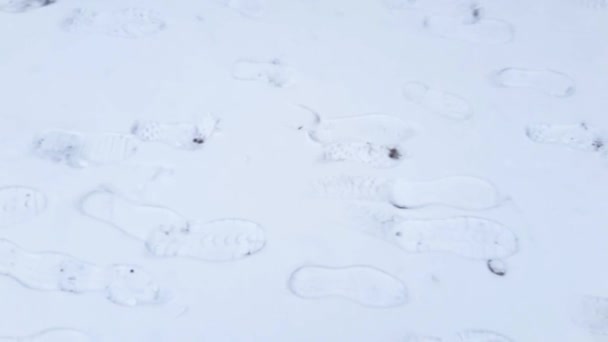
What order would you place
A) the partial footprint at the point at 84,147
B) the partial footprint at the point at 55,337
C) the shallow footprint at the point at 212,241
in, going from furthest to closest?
the partial footprint at the point at 84,147 < the shallow footprint at the point at 212,241 < the partial footprint at the point at 55,337

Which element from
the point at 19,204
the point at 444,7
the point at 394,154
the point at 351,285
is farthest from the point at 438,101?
the point at 19,204

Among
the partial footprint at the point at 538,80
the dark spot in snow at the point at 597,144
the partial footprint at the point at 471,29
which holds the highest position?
the partial footprint at the point at 471,29

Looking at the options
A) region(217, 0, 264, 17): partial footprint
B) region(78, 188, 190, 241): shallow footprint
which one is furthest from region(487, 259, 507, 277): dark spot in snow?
region(217, 0, 264, 17): partial footprint

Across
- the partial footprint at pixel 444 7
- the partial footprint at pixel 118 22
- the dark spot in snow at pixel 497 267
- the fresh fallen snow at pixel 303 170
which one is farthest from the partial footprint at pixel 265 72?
the dark spot in snow at pixel 497 267

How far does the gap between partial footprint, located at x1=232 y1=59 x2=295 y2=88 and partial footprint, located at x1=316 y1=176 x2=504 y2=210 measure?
28 centimetres

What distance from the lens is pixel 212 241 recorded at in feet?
3.73

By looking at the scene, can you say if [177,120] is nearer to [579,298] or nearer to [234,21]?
[234,21]

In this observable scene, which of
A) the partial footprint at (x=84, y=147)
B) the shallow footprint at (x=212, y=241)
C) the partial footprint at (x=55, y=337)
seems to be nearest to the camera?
the partial footprint at (x=55, y=337)

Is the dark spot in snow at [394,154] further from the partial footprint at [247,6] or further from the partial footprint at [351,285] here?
the partial footprint at [247,6]

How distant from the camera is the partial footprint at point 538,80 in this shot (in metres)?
1.39

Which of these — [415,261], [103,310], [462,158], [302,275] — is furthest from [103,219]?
[462,158]

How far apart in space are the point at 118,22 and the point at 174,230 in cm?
59

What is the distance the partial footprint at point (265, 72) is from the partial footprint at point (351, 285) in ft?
1.49

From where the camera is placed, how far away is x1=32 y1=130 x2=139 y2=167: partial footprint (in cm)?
124
